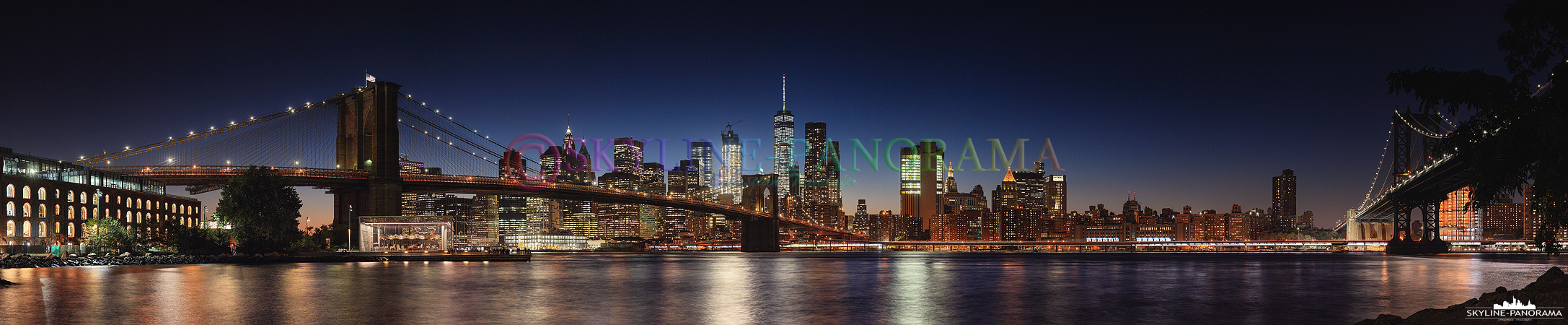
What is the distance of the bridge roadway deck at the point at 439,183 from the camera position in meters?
72.0

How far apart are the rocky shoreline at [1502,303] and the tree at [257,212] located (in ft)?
229

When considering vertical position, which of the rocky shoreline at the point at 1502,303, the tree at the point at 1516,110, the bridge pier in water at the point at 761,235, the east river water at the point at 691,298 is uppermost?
the tree at the point at 1516,110

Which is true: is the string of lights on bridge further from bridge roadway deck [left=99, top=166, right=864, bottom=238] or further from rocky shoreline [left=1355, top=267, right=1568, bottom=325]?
rocky shoreline [left=1355, top=267, right=1568, bottom=325]

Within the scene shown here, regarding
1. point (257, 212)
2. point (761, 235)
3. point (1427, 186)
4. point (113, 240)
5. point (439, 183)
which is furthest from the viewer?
point (761, 235)

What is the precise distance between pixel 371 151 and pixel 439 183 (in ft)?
25.2

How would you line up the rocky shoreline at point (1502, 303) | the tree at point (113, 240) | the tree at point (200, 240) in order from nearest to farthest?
the rocky shoreline at point (1502, 303)
the tree at point (200, 240)
the tree at point (113, 240)

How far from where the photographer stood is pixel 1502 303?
14.0 m

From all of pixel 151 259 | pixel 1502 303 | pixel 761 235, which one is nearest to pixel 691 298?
pixel 1502 303

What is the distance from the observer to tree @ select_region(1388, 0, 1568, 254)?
1365cm

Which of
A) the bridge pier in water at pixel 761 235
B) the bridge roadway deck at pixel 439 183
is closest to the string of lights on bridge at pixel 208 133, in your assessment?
the bridge roadway deck at pixel 439 183

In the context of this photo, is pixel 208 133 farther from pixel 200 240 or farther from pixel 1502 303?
pixel 1502 303

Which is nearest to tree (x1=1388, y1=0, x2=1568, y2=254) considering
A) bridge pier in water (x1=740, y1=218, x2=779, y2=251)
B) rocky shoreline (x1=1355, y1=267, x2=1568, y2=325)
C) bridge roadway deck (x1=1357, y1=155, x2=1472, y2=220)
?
rocky shoreline (x1=1355, y1=267, x2=1568, y2=325)

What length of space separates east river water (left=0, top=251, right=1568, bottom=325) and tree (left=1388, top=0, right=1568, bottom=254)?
26.0 ft

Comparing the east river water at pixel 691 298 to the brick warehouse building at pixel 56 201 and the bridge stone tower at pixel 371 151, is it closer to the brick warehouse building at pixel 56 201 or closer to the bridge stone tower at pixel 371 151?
the bridge stone tower at pixel 371 151
